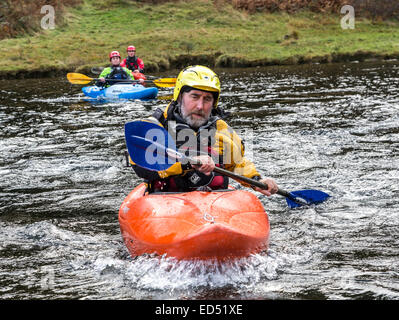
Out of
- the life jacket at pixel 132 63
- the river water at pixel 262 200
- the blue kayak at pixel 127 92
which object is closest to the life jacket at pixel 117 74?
the blue kayak at pixel 127 92

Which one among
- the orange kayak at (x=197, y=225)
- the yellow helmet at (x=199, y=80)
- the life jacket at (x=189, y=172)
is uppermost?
the yellow helmet at (x=199, y=80)

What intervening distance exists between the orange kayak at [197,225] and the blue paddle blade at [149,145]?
0.87 feet

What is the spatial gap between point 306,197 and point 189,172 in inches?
75.7

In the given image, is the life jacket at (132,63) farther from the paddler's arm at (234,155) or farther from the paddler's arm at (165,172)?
the paddler's arm at (165,172)

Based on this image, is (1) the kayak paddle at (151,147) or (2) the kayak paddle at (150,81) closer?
(1) the kayak paddle at (151,147)

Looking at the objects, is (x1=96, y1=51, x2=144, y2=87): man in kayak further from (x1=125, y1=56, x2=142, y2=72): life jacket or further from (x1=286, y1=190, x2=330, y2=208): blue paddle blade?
(x1=286, y1=190, x2=330, y2=208): blue paddle blade

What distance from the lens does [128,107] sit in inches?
540

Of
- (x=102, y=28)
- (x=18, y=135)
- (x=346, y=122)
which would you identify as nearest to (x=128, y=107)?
(x=18, y=135)

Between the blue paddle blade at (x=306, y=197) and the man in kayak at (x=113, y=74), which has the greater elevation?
the man in kayak at (x=113, y=74)

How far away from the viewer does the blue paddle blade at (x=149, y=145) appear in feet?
14.3

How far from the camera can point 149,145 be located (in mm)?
4402

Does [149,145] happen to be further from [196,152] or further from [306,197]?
[306,197]

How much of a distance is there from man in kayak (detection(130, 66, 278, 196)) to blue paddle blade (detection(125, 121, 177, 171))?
0.13 metres

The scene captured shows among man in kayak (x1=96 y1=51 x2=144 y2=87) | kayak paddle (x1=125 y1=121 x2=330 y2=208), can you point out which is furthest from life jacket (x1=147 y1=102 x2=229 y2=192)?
man in kayak (x1=96 y1=51 x2=144 y2=87)
